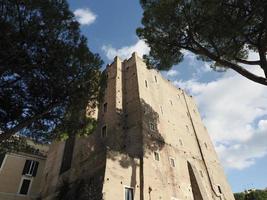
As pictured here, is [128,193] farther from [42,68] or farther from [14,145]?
[42,68]

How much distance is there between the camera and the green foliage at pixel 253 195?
75.9 ft

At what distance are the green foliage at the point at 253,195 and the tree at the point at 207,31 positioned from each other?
1672cm

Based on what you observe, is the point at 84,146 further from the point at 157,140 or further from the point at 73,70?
the point at 73,70

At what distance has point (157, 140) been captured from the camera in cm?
1825

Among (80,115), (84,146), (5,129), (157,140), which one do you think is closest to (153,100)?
(157,140)

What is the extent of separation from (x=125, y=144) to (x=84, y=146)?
4278 mm

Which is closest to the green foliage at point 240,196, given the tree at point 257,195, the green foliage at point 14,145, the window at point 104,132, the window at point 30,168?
the tree at point 257,195

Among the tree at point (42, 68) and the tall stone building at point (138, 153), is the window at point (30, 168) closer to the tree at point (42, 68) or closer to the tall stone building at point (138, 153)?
the tall stone building at point (138, 153)

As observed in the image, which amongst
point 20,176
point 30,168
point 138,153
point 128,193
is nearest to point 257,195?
→ point 138,153

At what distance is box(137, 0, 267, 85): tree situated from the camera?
11.4 meters

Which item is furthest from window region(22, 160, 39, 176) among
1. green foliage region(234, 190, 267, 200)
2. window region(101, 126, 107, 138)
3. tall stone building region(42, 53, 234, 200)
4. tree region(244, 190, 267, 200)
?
tree region(244, 190, 267, 200)

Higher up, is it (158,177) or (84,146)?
(84,146)

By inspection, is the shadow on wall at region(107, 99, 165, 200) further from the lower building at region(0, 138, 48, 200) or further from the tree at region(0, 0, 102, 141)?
the lower building at region(0, 138, 48, 200)

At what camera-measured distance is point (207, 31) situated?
477 inches
